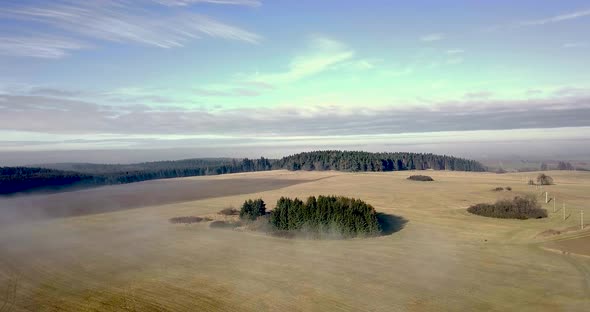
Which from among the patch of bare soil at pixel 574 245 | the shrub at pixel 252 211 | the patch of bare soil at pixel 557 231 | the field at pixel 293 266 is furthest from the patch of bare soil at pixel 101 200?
the patch of bare soil at pixel 574 245

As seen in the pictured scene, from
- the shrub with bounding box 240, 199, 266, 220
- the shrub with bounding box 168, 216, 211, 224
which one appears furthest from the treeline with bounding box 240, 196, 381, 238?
the shrub with bounding box 168, 216, 211, 224

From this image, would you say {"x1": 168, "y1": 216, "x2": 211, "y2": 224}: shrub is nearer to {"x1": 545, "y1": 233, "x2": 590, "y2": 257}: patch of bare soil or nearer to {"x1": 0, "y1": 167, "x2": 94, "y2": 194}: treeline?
{"x1": 545, "y1": 233, "x2": 590, "y2": 257}: patch of bare soil

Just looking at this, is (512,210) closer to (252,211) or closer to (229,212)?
(252,211)

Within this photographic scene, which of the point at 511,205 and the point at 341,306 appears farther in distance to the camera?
the point at 511,205

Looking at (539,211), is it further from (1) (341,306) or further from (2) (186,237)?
(2) (186,237)

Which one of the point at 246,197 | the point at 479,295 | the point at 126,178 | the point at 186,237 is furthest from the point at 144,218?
the point at 126,178

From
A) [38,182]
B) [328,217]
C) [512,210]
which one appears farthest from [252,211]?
[38,182]
